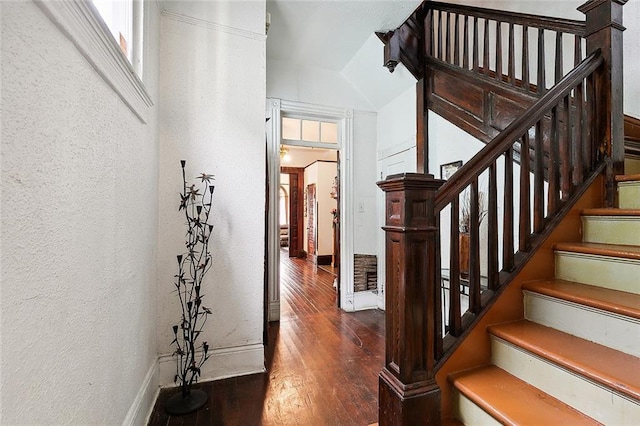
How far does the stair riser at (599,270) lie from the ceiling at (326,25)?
2258 millimetres

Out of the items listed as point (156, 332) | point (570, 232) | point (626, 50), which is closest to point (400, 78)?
point (626, 50)

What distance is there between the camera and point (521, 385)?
1251 millimetres

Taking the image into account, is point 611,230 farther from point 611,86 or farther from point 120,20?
point 120,20

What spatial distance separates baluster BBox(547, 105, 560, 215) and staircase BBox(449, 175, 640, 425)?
23cm

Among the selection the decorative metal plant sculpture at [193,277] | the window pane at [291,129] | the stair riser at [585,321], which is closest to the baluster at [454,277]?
the stair riser at [585,321]

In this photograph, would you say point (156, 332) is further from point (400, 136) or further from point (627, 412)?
point (400, 136)

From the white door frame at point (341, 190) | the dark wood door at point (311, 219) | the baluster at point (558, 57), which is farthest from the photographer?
the dark wood door at point (311, 219)

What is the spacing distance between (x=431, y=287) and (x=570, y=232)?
106 cm

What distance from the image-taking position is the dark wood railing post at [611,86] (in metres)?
1.73

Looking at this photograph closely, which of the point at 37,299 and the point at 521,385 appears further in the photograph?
the point at 521,385

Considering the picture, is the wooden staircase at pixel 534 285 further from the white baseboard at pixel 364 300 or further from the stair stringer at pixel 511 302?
the white baseboard at pixel 364 300

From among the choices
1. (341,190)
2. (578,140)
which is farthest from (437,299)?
(341,190)

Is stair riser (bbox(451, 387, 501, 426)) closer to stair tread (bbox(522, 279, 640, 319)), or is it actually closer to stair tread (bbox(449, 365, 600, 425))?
stair tread (bbox(449, 365, 600, 425))

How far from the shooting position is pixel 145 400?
167 centimetres
